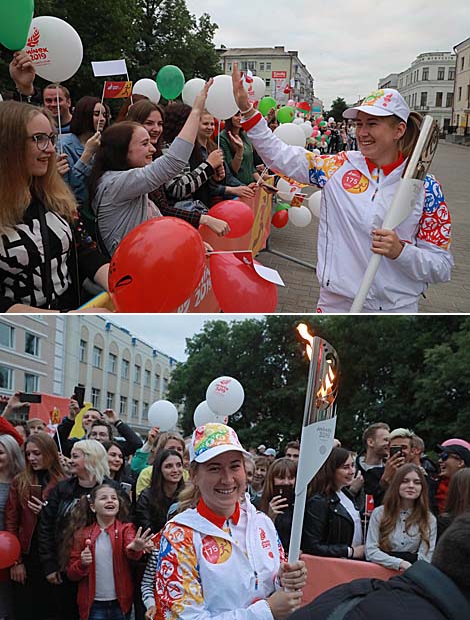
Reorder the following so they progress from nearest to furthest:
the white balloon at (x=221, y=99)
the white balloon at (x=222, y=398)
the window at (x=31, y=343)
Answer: the window at (x=31, y=343) < the white balloon at (x=222, y=398) < the white balloon at (x=221, y=99)

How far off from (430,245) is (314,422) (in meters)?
1.29

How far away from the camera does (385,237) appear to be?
292 centimetres

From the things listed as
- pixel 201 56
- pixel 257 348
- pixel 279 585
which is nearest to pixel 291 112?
pixel 257 348

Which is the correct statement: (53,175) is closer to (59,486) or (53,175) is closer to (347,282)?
(347,282)

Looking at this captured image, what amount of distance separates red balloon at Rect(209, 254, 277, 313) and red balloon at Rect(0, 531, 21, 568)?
2.02 meters

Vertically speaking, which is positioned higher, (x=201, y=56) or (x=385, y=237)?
(x=201, y=56)

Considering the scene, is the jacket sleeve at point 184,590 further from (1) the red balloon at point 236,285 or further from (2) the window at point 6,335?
(1) the red balloon at point 236,285

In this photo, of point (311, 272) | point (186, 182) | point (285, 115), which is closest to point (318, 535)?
point (186, 182)

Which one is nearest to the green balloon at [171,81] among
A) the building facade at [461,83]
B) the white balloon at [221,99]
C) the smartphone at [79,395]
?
the white balloon at [221,99]

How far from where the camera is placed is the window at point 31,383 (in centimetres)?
480

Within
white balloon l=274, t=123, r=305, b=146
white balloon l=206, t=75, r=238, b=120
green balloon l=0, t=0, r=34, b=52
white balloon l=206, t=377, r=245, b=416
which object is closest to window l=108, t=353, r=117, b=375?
white balloon l=206, t=377, r=245, b=416

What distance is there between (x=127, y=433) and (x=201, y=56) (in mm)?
46075

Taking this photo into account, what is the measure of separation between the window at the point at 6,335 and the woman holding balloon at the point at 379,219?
1531 millimetres

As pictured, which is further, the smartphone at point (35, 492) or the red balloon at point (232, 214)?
the red balloon at point (232, 214)
